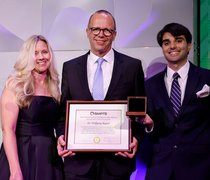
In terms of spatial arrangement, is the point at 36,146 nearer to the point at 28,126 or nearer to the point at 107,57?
the point at 28,126

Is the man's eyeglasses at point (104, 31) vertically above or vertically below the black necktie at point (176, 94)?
above

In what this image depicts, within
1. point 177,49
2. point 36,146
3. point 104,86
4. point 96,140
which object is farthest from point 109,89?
point 36,146

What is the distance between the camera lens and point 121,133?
226cm

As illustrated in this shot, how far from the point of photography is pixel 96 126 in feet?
7.43

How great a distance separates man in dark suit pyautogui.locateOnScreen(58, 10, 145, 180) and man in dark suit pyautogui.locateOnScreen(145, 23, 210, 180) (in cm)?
15

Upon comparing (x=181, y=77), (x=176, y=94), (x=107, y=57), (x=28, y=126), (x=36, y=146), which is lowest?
(x=36, y=146)

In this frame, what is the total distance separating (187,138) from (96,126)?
558mm

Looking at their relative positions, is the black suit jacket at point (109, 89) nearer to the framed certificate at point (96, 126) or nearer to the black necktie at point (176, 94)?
the framed certificate at point (96, 126)

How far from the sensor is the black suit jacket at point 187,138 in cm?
232

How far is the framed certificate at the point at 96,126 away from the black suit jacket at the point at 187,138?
27 cm

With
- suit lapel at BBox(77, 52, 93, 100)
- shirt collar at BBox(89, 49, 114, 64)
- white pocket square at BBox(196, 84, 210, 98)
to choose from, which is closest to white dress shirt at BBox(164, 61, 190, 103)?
white pocket square at BBox(196, 84, 210, 98)

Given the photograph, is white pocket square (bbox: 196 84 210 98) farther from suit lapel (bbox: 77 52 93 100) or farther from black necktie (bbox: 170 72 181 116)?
suit lapel (bbox: 77 52 93 100)

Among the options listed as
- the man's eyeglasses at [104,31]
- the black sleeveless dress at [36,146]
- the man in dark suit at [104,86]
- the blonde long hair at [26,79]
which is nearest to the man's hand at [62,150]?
the man in dark suit at [104,86]

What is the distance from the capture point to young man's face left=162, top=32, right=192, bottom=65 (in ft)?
8.11
